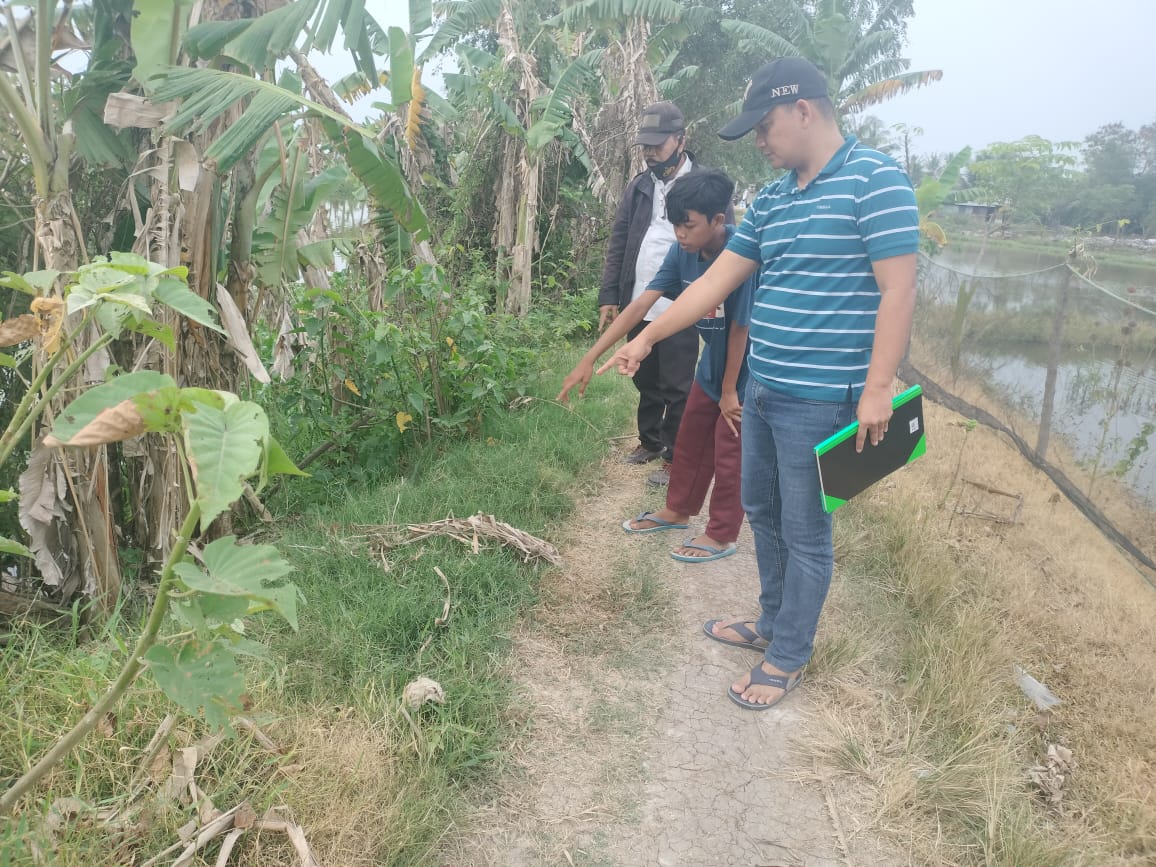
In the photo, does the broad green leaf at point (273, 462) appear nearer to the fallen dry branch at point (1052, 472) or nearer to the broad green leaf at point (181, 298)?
the broad green leaf at point (181, 298)

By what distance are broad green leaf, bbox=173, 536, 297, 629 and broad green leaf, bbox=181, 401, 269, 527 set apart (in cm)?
11

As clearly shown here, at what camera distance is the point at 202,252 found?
291 centimetres

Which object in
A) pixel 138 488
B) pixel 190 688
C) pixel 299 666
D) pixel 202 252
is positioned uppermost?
pixel 202 252

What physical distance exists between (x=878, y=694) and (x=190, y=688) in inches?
86.3

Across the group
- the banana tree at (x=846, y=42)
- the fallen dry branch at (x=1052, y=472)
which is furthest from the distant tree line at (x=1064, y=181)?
the fallen dry branch at (x=1052, y=472)

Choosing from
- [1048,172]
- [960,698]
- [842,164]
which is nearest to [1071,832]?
[960,698]

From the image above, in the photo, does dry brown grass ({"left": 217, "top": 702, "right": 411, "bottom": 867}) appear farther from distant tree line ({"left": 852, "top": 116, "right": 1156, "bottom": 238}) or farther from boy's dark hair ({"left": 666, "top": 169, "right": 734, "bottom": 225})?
distant tree line ({"left": 852, "top": 116, "right": 1156, "bottom": 238})

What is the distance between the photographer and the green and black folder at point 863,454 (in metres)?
2.02

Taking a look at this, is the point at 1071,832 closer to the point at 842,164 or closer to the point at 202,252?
the point at 842,164

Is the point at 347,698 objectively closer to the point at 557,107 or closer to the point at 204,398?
the point at 204,398

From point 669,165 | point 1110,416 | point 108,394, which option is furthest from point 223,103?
point 1110,416

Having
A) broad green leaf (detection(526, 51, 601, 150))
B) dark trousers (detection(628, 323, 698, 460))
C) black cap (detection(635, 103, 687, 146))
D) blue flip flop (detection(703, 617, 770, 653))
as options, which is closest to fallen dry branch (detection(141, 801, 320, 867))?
blue flip flop (detection(703, 617, 770, 653))

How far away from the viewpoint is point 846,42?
13680 millimetres

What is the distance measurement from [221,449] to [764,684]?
2.01 m
